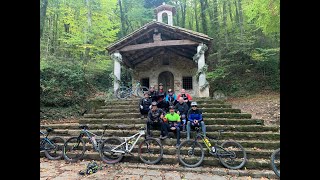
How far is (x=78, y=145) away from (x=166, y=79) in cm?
999

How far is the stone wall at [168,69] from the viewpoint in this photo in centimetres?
1501

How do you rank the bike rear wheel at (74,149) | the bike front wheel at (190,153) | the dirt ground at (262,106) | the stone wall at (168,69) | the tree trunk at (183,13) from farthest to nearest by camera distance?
1. the tree trunk at (183,13)
2. the stone wall at (168,69)
3. the dirt ground at (262,106)
4. the bike rear wheel at (74,149)
5. the bike front wheel at (190,153)

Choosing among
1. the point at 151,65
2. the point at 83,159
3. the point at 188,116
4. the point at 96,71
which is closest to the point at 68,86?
the point at 96,71

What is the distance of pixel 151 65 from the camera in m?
15.4

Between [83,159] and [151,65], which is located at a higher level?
[151,65]

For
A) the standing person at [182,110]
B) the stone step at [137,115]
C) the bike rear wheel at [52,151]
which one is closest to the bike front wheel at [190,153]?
the standing person at [182,110]

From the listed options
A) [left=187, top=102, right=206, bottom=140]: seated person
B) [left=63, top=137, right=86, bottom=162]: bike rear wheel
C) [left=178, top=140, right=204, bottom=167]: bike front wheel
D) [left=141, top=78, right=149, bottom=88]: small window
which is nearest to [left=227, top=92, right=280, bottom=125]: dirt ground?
[left=187, top=102, right=206, bottom=140]: seated person

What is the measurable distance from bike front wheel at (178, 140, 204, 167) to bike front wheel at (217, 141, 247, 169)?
1.83ft

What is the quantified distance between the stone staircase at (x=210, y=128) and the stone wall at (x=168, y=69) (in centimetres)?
546

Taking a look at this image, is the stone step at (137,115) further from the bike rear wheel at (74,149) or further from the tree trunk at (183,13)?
the tree trunk at (183,13)

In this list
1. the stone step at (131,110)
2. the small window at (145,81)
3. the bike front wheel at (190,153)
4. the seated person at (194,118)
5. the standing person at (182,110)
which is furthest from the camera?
the small window at (145,81)
